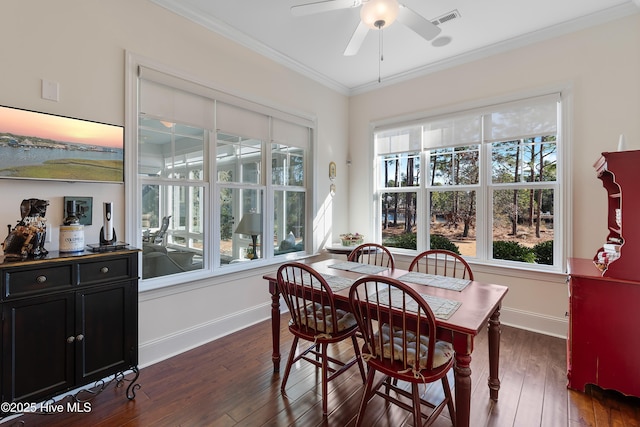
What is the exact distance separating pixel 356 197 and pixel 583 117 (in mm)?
2761

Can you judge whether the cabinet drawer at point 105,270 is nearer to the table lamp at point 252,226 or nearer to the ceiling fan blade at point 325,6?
the table lamp at point 252,226

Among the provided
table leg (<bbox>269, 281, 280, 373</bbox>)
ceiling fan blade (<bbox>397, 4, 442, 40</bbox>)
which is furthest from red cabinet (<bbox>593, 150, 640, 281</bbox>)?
table leg (<bbox>269, 281, 280, 373</bbox>)

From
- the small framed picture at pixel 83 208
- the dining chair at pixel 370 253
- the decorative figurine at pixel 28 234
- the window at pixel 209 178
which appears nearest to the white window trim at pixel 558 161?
the dining chair at pixel 370 253

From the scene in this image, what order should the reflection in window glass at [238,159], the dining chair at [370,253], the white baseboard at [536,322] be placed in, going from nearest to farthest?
the dining chair at [370,253] < the white baseboard at [536,322] < the reflection in window glass at [238,159]

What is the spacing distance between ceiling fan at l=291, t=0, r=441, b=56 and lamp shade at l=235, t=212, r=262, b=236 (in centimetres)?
209

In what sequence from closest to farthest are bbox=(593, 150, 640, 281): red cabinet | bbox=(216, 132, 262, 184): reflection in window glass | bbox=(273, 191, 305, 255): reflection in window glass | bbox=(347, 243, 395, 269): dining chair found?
bbox=(593, 150, 640, 281): red cabinet < bbox=(347, 243, 395, 269): dining chair < bbox=(216, 132, 262, 184): reflection in window glass < bbox=(273, 191, 305, 255): reflection in window glass

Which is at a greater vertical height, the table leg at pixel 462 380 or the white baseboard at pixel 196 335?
the table leg at pixel 462 380

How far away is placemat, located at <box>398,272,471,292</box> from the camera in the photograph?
2127mm

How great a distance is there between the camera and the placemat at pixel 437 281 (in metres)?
2.13

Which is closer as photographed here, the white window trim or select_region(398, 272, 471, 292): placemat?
select_region(398, 272, 471, 292): placemat

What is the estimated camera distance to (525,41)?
317cm

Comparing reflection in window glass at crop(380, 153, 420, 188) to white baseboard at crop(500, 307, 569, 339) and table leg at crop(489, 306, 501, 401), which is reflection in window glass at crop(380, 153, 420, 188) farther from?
table leg at crop(489, 306, 501, 401)

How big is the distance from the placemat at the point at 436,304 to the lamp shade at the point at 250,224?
6.43 feet

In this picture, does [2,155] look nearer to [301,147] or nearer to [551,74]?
[301,147]
